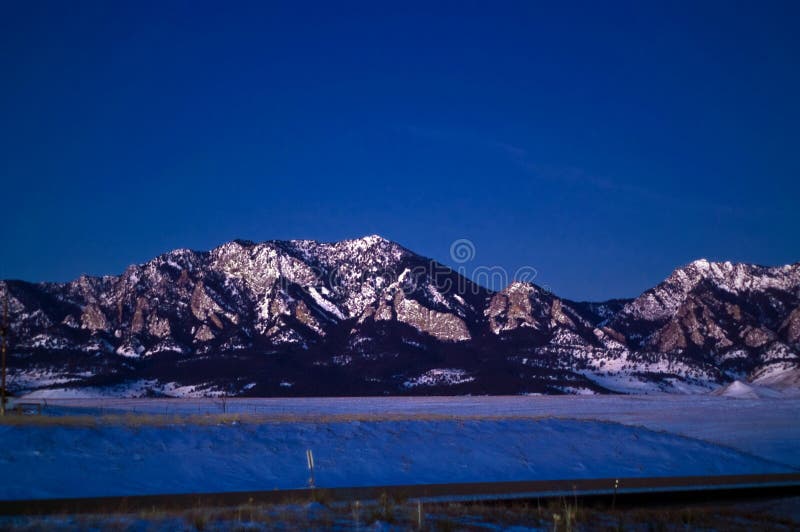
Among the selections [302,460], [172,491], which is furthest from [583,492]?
[172,491]

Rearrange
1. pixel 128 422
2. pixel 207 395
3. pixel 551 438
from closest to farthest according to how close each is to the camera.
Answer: pixel 128 422 → pixel 551 438 → pixel 207 395

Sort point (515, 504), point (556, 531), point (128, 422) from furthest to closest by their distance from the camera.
A: point (128, 422), point (515, 504), point (556, 531)

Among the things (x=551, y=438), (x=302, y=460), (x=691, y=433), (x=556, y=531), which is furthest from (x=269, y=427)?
(x=691, y=433)

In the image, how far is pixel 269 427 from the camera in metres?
37.8

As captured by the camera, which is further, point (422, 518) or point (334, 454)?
point (334, 454)

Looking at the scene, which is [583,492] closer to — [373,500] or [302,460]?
[373,500]

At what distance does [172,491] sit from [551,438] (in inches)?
778

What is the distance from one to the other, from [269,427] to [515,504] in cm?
1619

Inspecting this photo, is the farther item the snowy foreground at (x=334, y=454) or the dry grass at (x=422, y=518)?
the snowy foreground at (x=334, y=454)

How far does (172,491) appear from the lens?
90.7 ft

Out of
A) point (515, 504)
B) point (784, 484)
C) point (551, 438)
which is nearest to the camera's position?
point (515, 504)

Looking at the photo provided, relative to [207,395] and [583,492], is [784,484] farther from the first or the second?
[207,395]

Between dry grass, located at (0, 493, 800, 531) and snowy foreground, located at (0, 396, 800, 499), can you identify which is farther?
snowy foreground, located at (0, 396, 800, 499)

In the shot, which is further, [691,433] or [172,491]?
[691,433]
